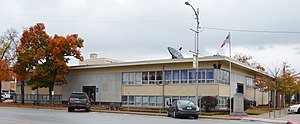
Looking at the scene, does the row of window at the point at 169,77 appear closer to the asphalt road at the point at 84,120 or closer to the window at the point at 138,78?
the window at the point at 138,78

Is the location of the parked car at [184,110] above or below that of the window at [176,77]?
below

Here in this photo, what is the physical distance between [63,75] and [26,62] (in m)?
4.53

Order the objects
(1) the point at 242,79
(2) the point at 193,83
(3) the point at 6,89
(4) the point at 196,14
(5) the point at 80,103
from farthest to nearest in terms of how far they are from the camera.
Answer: (3) the point at 6,89 → (1) the point at 242,79 → (2) the point at 193,83 → (5) the point at 80,103 → (4) the point at 196,14

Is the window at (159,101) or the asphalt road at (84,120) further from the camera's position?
the window at (159,101)

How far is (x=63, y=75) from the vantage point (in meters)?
44.2

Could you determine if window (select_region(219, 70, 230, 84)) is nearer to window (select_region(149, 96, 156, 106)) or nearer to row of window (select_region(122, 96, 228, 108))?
row of window (select_region(122, 96, 228, 108))

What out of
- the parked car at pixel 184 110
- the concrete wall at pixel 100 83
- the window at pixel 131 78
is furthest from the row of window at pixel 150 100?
the parked car at pixel 184 110

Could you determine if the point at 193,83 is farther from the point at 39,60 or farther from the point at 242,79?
the point at 39,60

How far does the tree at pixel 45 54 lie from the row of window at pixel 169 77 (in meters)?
7.23

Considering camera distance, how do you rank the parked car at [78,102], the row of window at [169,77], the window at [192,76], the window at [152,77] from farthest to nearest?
the window at [152,77]
the window at [192,76]
the row of window at [169,77]
the parked car at [78,102]

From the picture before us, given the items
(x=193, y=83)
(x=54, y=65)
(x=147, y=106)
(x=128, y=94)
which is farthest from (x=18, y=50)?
(x=193, y=83)

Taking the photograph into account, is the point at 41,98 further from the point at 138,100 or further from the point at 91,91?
the point at 138,100

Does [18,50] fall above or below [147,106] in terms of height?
above

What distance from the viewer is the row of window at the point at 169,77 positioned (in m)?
35.8
